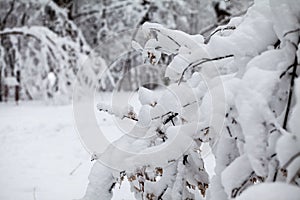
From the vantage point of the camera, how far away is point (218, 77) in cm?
112

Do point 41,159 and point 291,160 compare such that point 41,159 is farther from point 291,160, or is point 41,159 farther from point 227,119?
point 291,160

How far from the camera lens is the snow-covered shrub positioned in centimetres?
80

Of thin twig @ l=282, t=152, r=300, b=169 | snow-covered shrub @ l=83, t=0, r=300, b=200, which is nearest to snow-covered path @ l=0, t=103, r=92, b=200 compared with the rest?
snow-covered shrub @ l=83, t=0, r=300, b=200

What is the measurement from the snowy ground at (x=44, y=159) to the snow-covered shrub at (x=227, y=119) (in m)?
1.23

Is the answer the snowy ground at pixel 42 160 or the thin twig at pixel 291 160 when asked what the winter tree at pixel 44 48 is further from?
the thin twig at pixel 291 160

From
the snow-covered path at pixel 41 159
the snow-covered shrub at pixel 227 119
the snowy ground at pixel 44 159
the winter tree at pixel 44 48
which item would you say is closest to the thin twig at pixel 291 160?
the snow-covered shrub at pixel 227 119

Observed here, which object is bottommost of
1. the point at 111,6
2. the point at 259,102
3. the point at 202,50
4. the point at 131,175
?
the point at 131,175

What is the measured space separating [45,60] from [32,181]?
4.45 m

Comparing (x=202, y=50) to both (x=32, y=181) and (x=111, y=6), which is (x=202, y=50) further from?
(x=111, y=6)

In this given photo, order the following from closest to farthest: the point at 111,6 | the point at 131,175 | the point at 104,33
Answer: the point at 131,175 → the point at 111,6 → the point at 104,33

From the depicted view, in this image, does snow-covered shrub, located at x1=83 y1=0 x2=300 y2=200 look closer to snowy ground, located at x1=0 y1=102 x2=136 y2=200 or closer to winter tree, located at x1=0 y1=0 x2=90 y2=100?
snowy ground, located at x1=0 y1=102 x2=136 y2=200

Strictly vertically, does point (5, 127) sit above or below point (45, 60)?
below

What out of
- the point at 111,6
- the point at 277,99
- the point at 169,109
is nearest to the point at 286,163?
the point at 277,99

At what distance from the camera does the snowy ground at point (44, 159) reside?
277 cm
